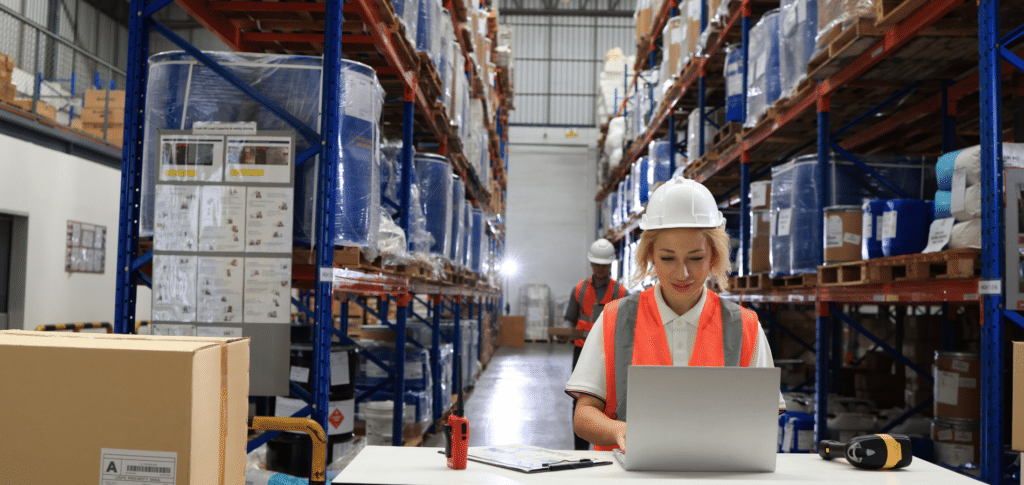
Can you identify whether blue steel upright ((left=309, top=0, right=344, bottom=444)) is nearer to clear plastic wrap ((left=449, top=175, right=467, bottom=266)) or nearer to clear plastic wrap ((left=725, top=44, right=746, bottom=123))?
clear plastic wrap ((left=449, top=175, right=467, bottom=266))

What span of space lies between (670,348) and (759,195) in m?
4.48

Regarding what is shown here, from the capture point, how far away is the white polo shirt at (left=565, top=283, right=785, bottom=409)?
258 cm

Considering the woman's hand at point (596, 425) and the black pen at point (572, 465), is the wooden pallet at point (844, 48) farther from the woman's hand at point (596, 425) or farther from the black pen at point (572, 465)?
the black pen at point (572, 465)

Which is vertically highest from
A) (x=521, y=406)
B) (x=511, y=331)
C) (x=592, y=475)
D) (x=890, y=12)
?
(x=890, y=12)

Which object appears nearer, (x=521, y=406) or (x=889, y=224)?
(x=889, y=224)

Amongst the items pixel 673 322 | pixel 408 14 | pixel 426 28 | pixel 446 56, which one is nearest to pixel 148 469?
pixel 673 322

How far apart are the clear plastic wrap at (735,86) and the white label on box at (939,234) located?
11.6 ft

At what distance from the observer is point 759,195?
671 centimetres

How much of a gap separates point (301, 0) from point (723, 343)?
3.11m

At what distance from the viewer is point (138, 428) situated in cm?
173

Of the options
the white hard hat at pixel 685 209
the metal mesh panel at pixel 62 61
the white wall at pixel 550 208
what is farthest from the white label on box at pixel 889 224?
the white wall at pixel 550 208

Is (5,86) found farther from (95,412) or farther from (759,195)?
(95,412)

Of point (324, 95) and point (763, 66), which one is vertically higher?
point (763, 66)

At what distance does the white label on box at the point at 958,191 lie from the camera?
3.76 meters
